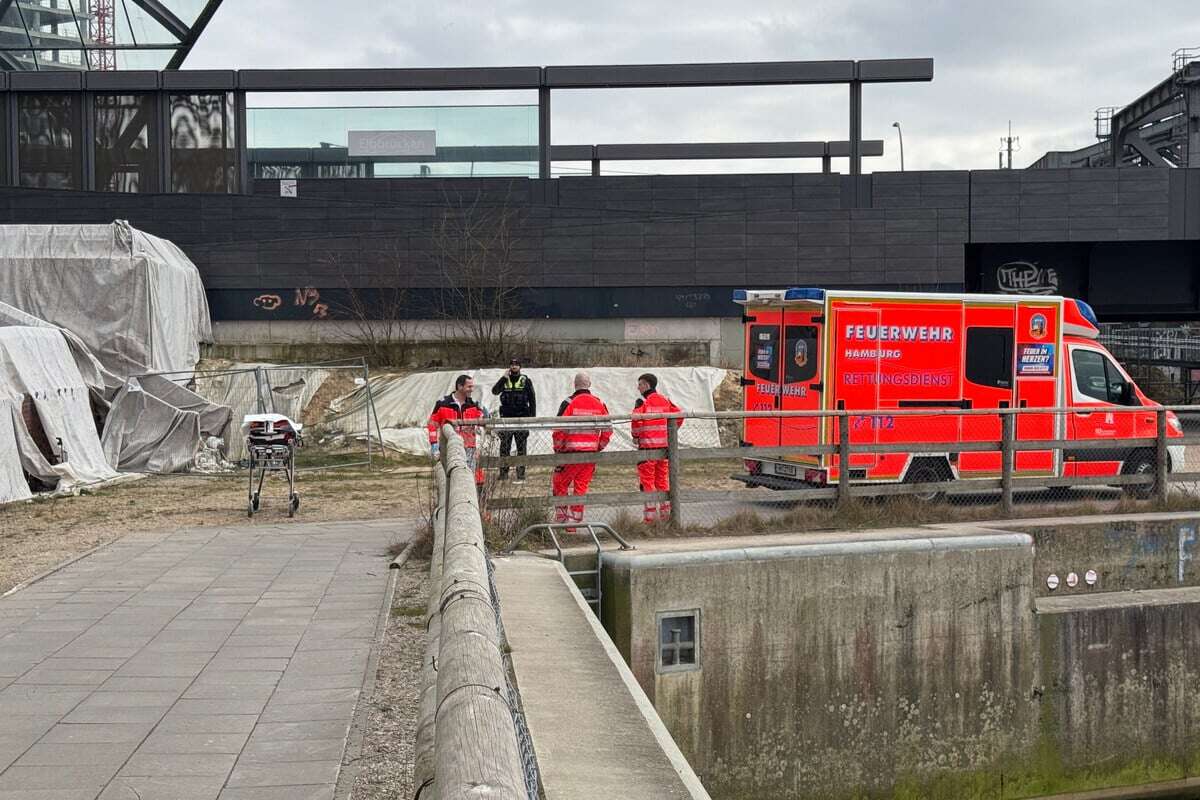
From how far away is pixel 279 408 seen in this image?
2748cm

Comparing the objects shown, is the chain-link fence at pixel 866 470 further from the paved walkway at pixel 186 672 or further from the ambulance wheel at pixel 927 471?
the paved walkway at pixel 186 672

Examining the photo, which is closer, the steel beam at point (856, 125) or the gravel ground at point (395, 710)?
Answer: the gravel ground at point (395, 710)

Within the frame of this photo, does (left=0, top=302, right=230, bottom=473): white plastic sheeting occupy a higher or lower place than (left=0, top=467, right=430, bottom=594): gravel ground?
higher

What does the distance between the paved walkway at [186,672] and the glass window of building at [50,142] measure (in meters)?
26.2

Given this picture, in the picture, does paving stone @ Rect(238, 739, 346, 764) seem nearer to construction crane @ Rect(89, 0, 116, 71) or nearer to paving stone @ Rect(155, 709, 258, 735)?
paving stone @ Rect(155, 709, 258, 735)

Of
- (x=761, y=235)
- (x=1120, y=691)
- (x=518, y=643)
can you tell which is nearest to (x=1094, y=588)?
(x=1120, y=691)

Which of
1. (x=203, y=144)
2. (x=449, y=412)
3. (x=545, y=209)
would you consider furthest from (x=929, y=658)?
(x=203, y=144)

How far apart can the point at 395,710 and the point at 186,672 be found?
170 centimetres

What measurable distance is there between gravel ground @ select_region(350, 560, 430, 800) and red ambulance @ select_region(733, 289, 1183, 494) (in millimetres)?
6839

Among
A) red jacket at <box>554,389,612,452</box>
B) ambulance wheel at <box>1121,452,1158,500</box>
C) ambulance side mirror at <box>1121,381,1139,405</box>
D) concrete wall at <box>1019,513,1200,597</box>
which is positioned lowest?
concrete wall at <box>1019,513,1200,597</box>

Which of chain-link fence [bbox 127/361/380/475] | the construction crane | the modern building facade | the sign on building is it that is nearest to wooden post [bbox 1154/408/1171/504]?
chain-link fence [bbox 127/361/380/475]

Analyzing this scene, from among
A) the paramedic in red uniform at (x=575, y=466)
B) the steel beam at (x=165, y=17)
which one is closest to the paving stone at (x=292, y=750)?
the paramedic in red uniform at (x=575, y=466)

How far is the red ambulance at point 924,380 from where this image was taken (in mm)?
15422

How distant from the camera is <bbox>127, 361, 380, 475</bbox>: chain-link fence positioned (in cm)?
2350
